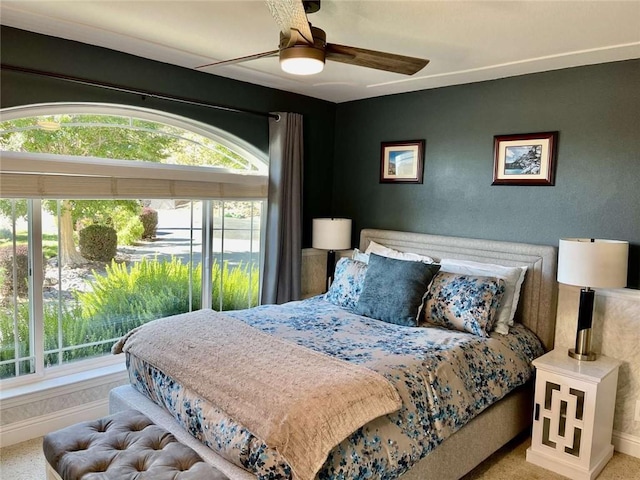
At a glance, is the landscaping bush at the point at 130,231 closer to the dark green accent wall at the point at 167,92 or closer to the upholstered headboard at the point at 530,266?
the dark green accent wall at the point at 167,92

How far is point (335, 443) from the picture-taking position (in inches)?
72.7

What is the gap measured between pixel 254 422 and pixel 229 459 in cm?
26

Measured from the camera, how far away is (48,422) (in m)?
3.02

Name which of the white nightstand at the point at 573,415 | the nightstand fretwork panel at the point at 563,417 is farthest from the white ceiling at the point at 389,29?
the nightstand fretwork panel at the point at 563,417

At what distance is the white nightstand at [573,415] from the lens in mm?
2676

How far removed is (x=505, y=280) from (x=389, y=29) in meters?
1.79

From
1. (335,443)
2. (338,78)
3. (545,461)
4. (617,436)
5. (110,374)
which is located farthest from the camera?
(338,78)

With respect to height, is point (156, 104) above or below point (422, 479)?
above

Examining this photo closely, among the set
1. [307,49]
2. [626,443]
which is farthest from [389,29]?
[626,443]

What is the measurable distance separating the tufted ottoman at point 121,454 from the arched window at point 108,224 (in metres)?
1.25

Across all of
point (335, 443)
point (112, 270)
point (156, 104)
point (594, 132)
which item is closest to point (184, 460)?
point (335, 443)

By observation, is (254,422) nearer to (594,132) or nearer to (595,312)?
(595,312)

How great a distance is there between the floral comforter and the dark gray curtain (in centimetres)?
70

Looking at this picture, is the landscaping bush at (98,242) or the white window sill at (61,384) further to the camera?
the landscaping bush at (98,242)
